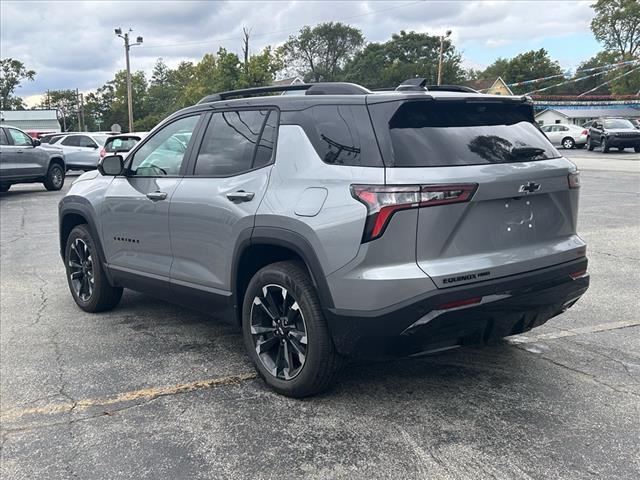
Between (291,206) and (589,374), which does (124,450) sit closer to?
(291,206)

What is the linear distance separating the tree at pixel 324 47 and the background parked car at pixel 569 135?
6335 cm

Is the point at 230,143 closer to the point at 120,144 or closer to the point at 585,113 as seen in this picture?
the point at 120,144

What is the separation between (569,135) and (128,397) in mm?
38762

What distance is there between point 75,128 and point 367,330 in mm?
120788

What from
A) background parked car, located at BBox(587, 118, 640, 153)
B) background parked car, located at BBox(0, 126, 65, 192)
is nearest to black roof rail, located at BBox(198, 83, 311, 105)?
background parked car, located at BBox(0, 126, 65, 192)

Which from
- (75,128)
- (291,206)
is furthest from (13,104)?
(291,206)

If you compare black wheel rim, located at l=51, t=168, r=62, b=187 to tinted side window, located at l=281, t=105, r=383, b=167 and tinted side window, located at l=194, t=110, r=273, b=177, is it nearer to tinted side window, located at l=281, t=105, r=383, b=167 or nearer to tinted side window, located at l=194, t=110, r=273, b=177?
tinted side window, located at l=194, t=110, r=273, b=177

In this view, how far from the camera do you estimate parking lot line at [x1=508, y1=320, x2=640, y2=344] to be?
14.8ft

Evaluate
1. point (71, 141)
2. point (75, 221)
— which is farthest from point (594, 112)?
point (75, 221)

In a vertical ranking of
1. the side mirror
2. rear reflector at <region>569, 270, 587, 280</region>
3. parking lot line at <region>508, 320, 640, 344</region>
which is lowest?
parking lot line at <region>508, 320, 640, 344</region>

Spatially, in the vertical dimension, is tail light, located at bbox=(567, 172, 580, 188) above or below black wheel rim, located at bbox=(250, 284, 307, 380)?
above

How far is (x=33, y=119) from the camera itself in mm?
58594

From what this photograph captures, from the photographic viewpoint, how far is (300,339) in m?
3.45

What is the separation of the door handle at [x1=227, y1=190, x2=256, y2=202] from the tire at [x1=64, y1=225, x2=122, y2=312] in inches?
80.6
